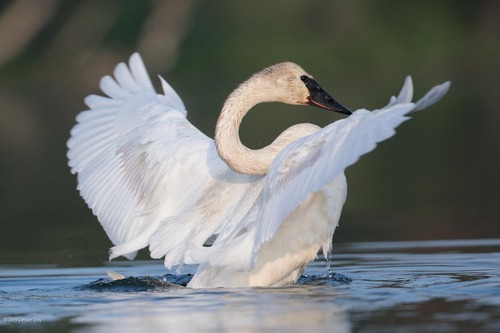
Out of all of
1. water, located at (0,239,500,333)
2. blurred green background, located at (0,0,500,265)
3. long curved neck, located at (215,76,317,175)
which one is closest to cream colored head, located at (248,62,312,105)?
long curved neck, located at (215,76,317,175)

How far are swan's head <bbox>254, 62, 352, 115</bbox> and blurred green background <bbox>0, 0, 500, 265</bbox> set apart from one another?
2737 mm

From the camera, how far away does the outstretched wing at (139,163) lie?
8797mm

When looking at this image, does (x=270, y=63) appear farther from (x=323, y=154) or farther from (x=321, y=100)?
(x=323, y=154)

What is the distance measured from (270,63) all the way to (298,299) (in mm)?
20702

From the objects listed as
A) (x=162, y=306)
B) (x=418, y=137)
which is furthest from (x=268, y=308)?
(x=418, y=137)

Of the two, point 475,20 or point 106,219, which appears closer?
point 106,219

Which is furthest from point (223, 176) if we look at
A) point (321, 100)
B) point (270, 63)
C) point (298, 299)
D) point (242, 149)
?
point (270, 63)

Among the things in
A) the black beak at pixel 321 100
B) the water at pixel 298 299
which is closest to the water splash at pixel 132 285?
the water at pixel 298 299

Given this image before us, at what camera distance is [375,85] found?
2603 cm

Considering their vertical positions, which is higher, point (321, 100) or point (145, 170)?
point (321, 100)

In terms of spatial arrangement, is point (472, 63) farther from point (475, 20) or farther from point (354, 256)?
point (354, 256)

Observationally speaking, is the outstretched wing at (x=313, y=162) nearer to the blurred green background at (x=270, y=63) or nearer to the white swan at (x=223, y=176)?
the white swan at (x=223, y=176)

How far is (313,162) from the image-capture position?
7199 mm

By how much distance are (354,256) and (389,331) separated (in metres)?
3.49
